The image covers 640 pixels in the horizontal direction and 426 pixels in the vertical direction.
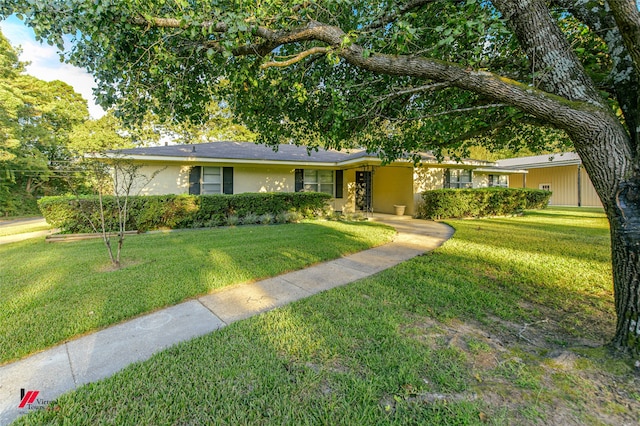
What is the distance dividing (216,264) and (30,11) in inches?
160

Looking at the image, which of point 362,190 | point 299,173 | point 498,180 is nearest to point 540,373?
point 299,173

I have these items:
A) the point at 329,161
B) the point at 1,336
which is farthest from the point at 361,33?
the point at 329,161

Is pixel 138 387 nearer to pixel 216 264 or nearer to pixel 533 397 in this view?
pixel 533 397

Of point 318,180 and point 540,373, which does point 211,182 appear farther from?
point 540,373

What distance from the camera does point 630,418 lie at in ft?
5.89

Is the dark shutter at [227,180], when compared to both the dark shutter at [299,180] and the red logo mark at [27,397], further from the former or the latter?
→ the red logo mark at [27,397]

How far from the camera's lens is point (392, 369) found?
7.51ft

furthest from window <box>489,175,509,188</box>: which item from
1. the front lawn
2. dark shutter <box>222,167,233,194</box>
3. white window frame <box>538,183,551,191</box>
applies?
the front lawn

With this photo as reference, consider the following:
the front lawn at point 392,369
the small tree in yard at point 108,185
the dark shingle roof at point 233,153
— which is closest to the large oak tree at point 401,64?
the front lawn at point 392,369

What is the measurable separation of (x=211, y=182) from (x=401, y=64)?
36.5 feet

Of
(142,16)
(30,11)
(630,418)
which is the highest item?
(142,16)

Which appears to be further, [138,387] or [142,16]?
[142,16]

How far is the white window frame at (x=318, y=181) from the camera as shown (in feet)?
46.7

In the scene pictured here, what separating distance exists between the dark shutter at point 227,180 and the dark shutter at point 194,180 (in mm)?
991
